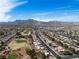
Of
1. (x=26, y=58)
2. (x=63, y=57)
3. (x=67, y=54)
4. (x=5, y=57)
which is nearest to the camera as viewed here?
(x=5, y=57)

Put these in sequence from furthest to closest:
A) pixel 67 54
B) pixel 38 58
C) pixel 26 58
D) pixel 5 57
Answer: pixel 67 54 → pixel 38 58 → pixel 26 58 → pixel 5 57

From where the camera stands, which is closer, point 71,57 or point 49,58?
point 49,58

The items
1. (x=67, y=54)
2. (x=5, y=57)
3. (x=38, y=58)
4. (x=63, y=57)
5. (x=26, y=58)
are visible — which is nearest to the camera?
(x=5, y=57)

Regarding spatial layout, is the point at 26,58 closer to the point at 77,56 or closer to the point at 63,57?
the point at 63,57

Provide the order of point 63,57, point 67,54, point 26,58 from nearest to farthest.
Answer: point 26,58 → point 63,57 → point 67,54

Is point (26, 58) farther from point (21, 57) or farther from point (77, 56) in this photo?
point (77, 56)

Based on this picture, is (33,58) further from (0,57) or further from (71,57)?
(71,57)

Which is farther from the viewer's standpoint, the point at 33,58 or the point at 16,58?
the point at 33,58

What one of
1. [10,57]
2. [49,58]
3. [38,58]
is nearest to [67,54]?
[49,58]

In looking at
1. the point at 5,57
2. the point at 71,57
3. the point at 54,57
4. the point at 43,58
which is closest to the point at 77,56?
the point at 71,57
